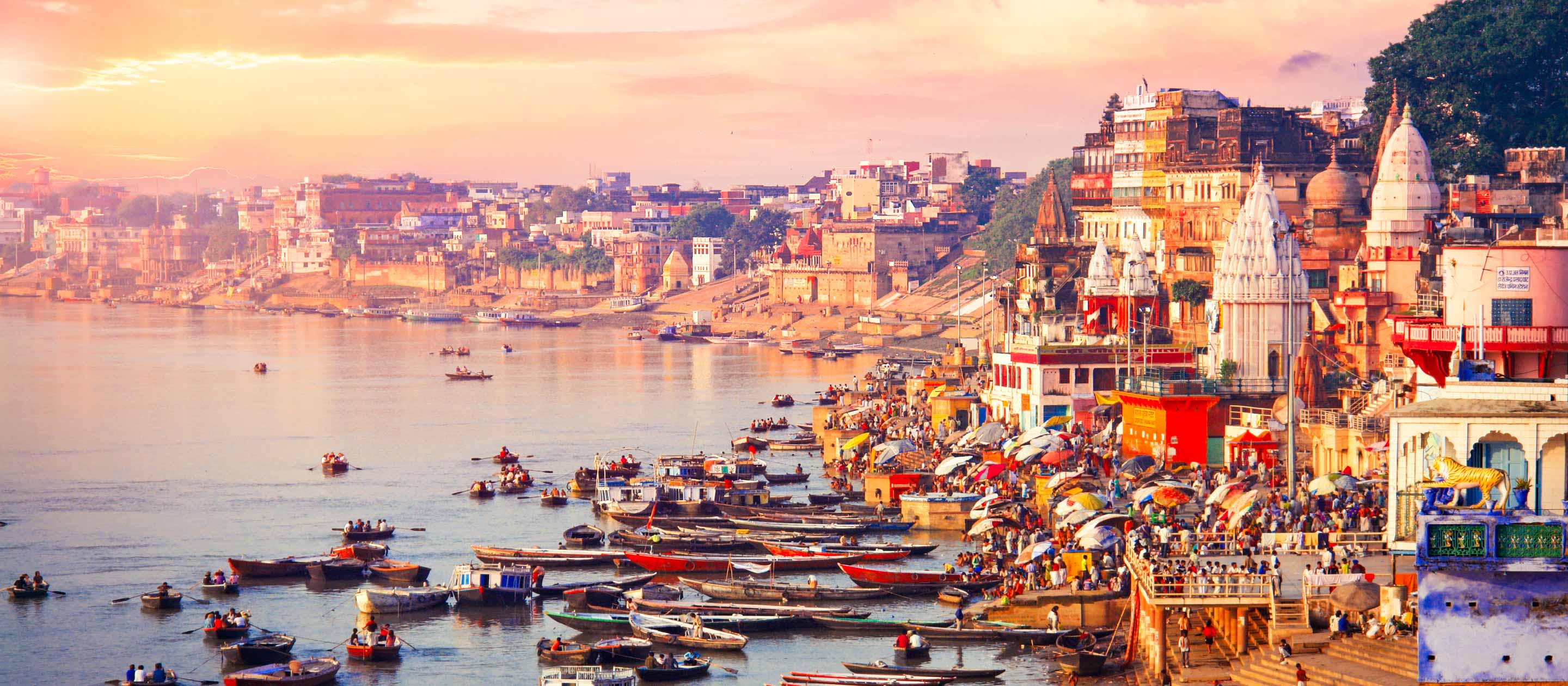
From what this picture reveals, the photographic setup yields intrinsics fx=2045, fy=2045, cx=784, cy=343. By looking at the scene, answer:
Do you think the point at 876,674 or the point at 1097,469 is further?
the point at 1097,469

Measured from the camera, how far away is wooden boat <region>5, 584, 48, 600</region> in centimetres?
3356

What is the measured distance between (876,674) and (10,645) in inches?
543

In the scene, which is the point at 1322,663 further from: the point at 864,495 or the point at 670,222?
the point at 670,222

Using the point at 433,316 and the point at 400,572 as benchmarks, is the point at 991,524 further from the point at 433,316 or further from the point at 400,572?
the point at 433,316

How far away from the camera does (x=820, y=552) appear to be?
3416 cm

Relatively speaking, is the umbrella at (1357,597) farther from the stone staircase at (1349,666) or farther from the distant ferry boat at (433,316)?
the distant ferry boat at (433,316)

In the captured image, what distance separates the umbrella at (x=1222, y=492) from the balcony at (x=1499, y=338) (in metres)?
9.18

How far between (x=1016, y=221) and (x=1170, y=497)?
7645 cm

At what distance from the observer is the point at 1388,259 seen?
39688mm

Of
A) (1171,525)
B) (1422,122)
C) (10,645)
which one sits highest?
(1422,122)

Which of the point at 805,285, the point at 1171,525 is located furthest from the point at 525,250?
the point at 1171,525

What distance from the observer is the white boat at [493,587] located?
31562 mm

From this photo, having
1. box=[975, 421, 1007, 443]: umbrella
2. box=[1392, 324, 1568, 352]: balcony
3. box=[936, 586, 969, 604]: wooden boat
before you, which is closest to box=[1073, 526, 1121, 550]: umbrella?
box=[936, 586, 969, 604]: wooden boat

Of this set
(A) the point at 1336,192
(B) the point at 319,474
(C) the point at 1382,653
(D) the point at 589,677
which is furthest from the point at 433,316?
(C) the point at 1382,653
